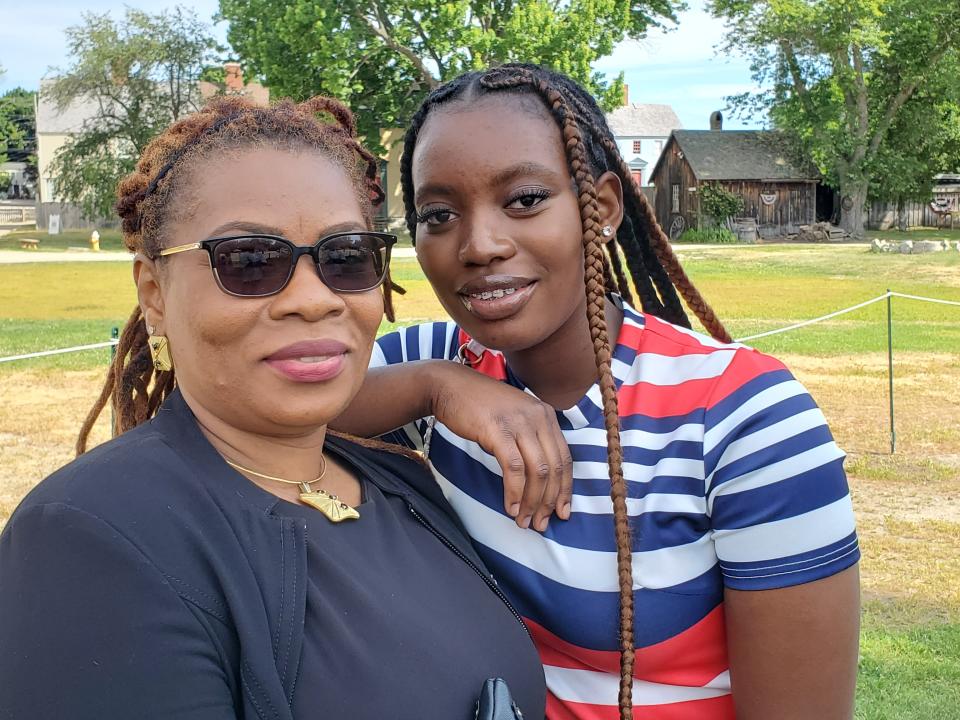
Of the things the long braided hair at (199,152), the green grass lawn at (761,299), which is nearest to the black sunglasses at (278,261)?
the long braided hair at (199,152)

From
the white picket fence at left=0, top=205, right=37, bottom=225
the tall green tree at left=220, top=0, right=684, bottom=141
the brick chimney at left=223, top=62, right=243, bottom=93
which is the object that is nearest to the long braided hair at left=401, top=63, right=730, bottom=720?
the tall green tree at left=220, top=0, right=684, bottom=141

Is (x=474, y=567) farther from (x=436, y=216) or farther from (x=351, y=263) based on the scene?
(x=436, y=216)

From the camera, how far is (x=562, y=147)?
1.92 meters

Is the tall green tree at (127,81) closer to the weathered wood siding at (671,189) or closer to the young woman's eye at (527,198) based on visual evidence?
the weathered wood siding at (671,189)

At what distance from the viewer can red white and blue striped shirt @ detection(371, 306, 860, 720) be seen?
1572 mm

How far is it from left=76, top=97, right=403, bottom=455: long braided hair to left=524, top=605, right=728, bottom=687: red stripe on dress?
2.99ft

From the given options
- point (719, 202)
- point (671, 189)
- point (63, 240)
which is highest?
point (671, 189)

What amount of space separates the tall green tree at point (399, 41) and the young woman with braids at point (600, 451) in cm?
2894

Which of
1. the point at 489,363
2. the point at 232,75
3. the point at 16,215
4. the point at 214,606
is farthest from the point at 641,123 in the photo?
the point at 214,606

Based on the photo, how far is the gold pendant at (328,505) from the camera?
5.18 feet

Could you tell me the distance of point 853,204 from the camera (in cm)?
4247

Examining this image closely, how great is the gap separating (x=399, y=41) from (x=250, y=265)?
109 feet

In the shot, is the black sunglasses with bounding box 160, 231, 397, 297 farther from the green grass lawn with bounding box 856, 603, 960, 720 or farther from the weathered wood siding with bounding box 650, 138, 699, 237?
the weathered wood siding with bounding box 650, 138, 699, 237

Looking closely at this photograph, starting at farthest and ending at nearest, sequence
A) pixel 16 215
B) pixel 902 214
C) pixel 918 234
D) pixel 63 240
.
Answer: pixel 16 215, pixel 902 214, pixel 918 234, pixel 63 240
